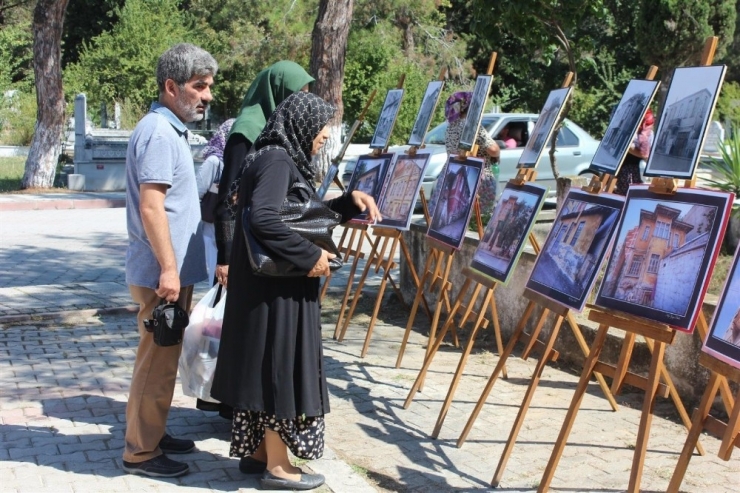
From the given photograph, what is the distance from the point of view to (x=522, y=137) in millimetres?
15844

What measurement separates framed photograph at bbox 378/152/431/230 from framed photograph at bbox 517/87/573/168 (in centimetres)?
128

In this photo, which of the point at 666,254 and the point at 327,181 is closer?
the point at 666,254

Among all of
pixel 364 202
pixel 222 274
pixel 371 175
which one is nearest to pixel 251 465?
pixel 222 274

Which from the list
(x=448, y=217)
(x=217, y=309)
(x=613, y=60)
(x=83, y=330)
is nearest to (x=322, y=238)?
(x=217, y=309)

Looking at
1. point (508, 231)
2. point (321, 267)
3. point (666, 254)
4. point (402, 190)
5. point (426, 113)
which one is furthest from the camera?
point (426, 113)

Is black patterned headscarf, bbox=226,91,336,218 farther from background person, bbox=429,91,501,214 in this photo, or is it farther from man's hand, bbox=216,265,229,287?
background person, bbox=429,91,501,214

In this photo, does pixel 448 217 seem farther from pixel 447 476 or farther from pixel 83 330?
pixel 83 330

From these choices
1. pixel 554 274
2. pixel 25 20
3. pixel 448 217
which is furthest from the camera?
pixel 25 20

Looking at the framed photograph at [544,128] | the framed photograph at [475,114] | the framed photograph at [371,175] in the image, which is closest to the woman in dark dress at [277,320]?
the framed photograph at [544,128]

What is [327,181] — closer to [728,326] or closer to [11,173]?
[728,326]

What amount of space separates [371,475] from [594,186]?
1.83 m

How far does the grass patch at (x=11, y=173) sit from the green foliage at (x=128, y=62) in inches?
134

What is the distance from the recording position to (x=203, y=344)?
460 cm

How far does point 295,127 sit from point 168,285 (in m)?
0.91
